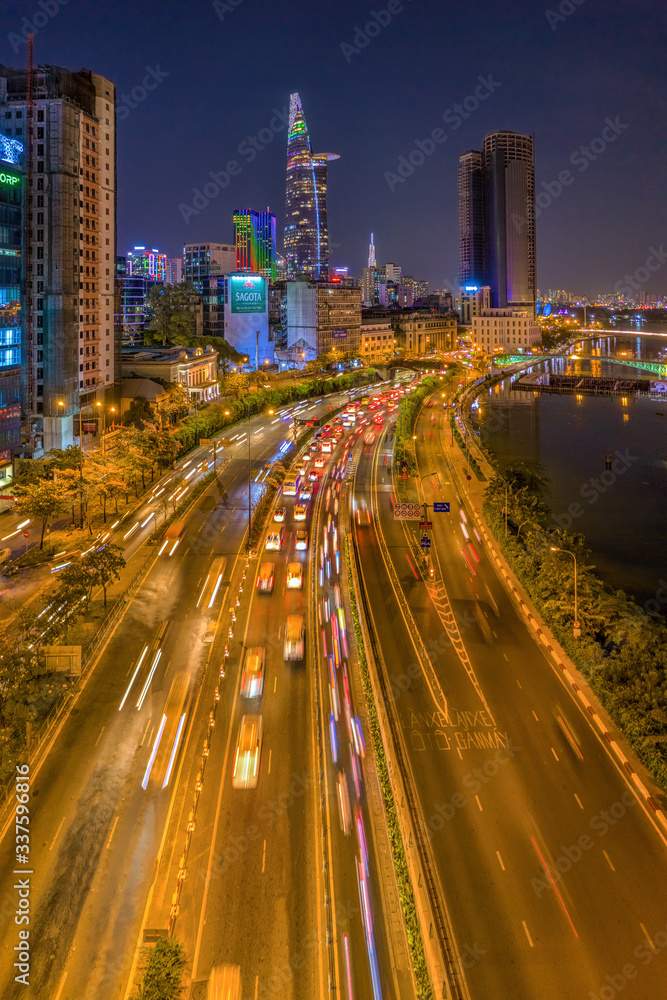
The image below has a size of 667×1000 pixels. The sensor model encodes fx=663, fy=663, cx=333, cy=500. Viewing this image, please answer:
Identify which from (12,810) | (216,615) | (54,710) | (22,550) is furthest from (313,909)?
(22,550)

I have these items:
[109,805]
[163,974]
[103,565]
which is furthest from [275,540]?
[163,974]

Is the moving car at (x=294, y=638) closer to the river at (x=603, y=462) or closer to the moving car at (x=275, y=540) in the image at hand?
the moving car at (x=275, y=540)

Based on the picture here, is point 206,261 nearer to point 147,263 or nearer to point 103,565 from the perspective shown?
point 147,263

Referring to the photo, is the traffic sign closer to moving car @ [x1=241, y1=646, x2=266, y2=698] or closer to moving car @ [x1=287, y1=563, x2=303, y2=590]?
moving car @ [x1=287, y1=563, x2=303, y2=590]

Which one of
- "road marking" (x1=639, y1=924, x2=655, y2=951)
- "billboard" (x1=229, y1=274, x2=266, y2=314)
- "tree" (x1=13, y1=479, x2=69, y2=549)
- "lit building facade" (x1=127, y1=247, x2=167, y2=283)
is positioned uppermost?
"lit building facade" (x1=127, y1=247, x2=167, y2=283)

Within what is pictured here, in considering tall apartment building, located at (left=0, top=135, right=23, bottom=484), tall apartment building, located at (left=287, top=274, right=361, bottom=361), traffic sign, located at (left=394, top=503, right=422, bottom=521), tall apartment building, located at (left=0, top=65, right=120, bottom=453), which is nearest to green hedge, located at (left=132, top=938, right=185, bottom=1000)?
traffic sign, located at (left=394, top=503, right=422, bottom=521)

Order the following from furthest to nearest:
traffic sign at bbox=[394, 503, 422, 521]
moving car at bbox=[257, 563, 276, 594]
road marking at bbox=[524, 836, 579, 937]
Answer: traffic sign at bbox=[394, 503, 422, 521] < moving car at bbox=[257, 563, 276, 594] < road marking at bbox=[524, 836, 579, 937]
